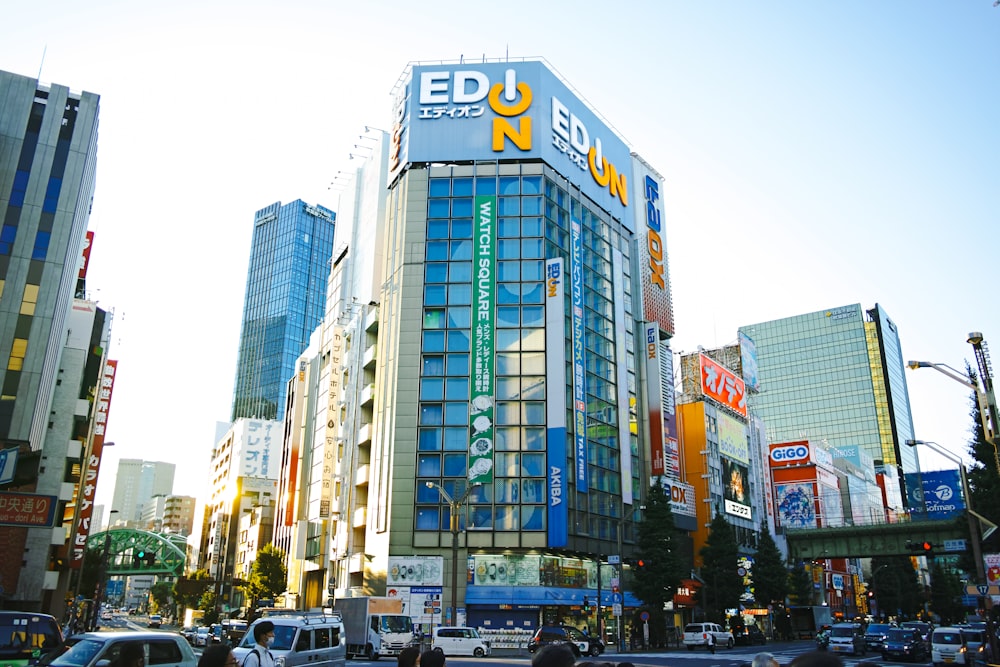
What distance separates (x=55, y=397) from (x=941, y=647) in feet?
208

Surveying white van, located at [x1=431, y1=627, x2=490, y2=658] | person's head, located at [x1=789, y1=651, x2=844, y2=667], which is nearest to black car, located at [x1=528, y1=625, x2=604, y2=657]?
white van, located at [x1=431, y1=627, x2=490, y2=658]

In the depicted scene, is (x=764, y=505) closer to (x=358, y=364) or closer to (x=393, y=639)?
(x=358, y=364)

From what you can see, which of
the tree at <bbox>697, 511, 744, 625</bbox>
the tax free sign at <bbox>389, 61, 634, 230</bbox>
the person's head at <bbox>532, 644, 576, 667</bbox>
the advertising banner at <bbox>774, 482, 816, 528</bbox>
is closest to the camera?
the person's head at <bbox>532, 644, 576, 667</bbox>

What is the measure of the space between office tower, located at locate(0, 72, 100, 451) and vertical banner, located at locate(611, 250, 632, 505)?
46.0 m

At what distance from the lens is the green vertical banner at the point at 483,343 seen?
62000 millimetres

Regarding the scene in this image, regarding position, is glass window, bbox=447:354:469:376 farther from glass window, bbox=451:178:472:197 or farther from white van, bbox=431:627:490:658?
white van, bbox=431:627:490:658

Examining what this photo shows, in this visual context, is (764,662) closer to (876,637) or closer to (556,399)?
(876,637)

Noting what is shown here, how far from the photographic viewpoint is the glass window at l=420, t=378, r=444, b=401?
2509 inches

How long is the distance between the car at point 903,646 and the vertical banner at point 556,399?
23.7m

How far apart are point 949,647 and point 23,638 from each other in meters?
36.7

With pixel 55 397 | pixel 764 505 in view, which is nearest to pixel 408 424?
pixel 55 397

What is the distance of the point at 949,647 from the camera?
35250mm

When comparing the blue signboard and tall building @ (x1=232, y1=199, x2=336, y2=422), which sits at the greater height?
tall building @ (x1=232, y1=199, x2=336, y2=422)

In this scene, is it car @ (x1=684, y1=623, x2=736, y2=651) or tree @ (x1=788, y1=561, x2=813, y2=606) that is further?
tree @ (x1=788, y1=561, x2=813, y2=606)
